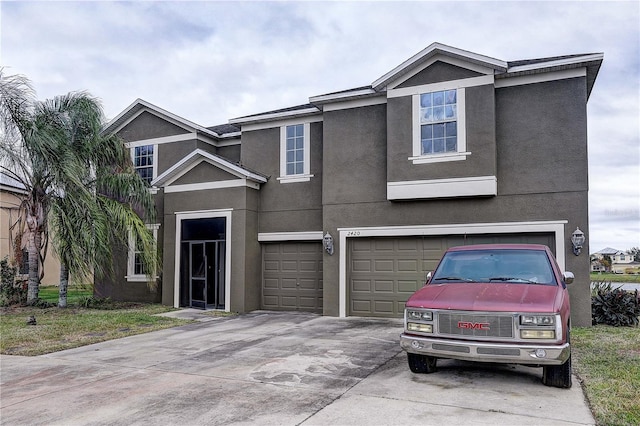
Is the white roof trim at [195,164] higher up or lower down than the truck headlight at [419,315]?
higher up

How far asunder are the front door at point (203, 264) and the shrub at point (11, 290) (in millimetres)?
5599

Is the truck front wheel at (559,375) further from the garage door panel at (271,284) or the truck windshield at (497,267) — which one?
the garage door panel at (271,284)

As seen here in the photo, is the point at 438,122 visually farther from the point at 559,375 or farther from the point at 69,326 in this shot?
the point at 69,326

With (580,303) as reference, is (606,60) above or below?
above

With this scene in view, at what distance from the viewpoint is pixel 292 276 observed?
48.4 ft

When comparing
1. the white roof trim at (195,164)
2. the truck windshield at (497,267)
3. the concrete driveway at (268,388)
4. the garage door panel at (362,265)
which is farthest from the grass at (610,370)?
the white roof trim at (195,164)

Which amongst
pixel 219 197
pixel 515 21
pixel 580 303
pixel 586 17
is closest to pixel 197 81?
pixel 219 197

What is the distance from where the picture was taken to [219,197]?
49.2 feet

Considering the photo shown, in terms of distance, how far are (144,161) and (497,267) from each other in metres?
14.6

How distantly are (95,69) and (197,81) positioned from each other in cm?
682

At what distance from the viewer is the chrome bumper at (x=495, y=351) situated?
537 cm

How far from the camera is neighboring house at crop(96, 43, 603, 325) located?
1156cm

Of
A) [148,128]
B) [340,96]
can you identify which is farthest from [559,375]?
[148,128]

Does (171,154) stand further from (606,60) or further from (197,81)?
(606,60)
